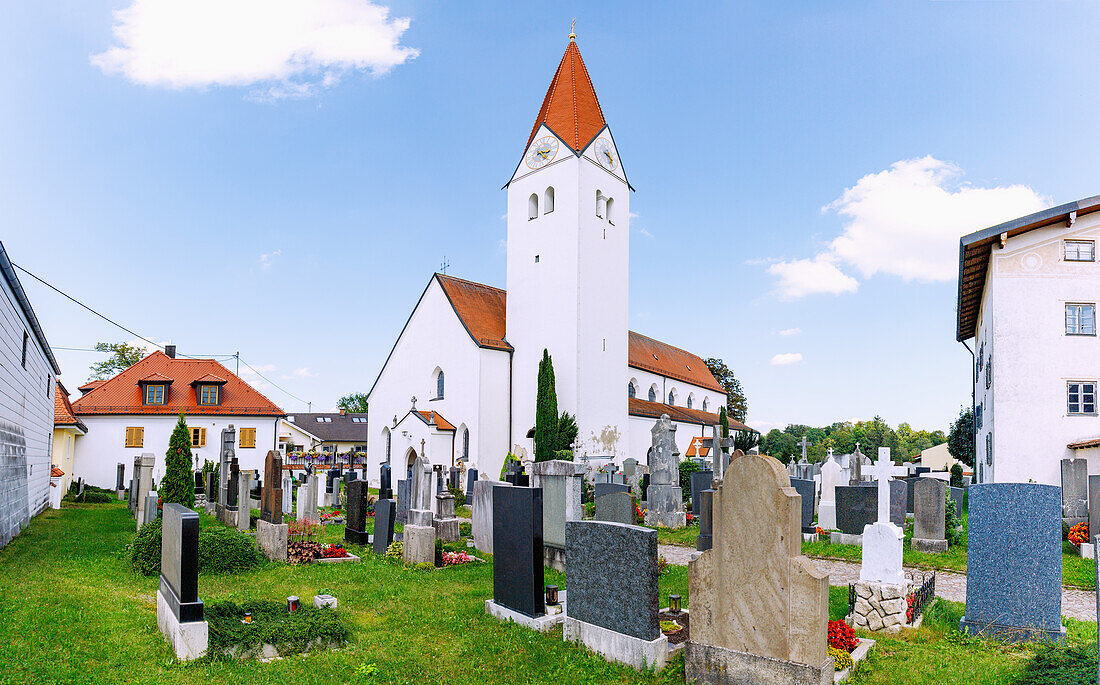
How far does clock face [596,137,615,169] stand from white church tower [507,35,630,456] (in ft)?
0.16

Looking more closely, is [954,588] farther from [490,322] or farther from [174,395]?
[174,395]

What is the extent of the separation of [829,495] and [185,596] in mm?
12900

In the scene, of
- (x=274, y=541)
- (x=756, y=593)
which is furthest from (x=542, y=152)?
(x=756, y=593)

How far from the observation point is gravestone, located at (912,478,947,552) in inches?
486

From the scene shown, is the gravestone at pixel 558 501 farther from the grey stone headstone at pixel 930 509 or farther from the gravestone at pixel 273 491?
the grey stone headstone at pixel 930 509

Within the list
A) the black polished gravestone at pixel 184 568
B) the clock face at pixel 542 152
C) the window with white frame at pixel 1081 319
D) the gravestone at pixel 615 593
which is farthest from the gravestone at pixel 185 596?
the clock face at pixel 542 152

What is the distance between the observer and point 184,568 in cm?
619

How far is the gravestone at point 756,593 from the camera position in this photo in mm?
5117

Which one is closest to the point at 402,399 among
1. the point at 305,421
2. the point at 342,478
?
the point at 342,478

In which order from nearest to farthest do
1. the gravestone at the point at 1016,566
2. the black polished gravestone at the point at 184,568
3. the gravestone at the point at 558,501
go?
the black polished gravestone at the point at 184,568 → the gravestone at the point at 1016,566 → the gravestone at the point at 558,501

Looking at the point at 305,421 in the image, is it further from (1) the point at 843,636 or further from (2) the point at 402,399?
(1) the point at 843,636

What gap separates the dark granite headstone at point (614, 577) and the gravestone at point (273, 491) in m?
6.54

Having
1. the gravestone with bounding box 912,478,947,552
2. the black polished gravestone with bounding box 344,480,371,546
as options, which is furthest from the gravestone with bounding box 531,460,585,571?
the gravestone with bounding box 912,478,947,552

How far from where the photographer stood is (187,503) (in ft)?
46.4
